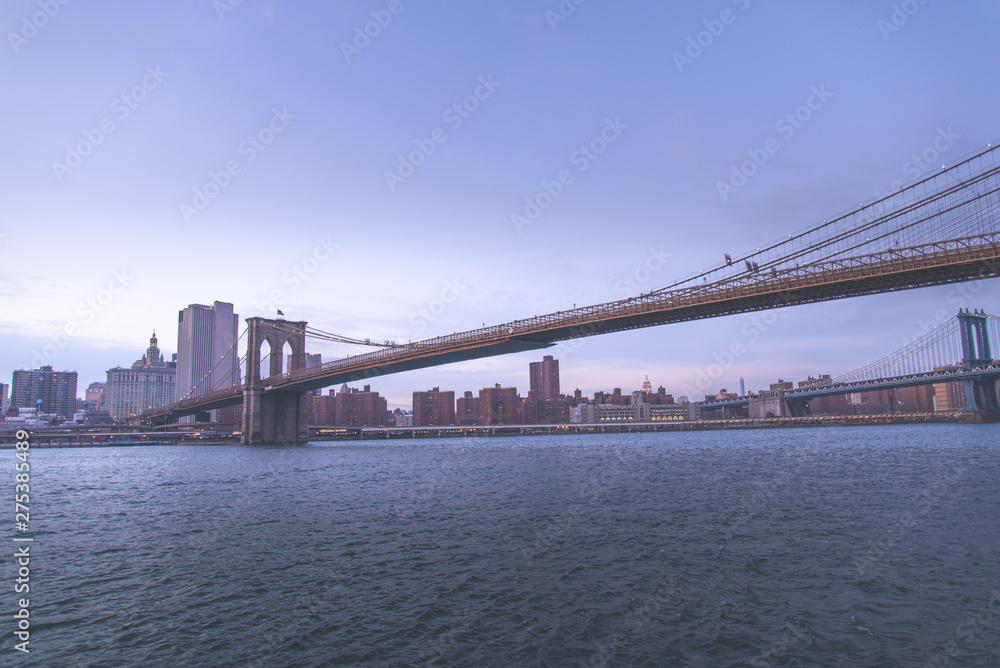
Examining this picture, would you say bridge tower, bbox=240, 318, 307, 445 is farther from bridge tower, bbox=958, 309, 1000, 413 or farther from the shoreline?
bridge tower, bbox=958, 309, 1000, 413

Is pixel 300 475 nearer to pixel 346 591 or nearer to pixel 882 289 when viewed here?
pixel 346 591

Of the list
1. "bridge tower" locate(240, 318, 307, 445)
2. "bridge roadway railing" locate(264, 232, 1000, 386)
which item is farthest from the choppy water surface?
"bridge tower" locate(240, 318, 307, 445)

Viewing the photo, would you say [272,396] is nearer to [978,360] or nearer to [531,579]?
[531,579]

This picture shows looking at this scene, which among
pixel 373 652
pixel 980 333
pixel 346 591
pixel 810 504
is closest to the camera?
pixel 373 652

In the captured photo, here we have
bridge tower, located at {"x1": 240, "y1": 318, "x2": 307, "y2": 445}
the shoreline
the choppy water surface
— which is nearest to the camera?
the choppy water surface

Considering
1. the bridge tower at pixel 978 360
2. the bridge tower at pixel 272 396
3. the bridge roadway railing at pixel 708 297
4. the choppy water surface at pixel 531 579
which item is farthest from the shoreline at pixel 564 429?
the choppy water surface at pixel 531 579

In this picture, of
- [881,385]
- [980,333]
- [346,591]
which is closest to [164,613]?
[346,591]
